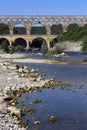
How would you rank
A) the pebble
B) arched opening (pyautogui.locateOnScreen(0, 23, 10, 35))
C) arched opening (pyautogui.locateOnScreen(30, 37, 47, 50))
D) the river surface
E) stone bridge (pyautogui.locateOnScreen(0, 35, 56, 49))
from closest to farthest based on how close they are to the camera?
the pebble
the river surface
stone bridge (pyautogui.locateOnScreen(0, 35, 56, 49))
arched opening (pyautogui.locateOnScreen(30, 37, 47, 50))
arched opening (pyautogui.locateOnScreen(0, 23, 10, 35))

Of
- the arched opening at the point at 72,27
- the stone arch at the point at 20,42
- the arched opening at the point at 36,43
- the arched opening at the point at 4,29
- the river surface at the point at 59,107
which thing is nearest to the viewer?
the river surface at the point at 59,107

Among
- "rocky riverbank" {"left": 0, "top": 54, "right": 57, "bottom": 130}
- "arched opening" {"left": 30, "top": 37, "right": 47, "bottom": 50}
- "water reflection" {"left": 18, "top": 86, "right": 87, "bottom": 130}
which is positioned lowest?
"arched opening" {"left": 30, "top": 37, "right": 47, "bottom": 50}

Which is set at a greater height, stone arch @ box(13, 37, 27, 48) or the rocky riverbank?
the rocky riverbank

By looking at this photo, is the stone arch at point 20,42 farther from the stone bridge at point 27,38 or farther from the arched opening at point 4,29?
the arched opening at point 4,29

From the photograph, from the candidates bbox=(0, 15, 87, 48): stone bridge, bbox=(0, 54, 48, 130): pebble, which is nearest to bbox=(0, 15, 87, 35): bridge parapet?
bbox=(0, 15, 87, 48): stone bridge

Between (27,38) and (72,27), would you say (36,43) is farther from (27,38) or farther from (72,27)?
(72,27)

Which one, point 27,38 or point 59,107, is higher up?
point 27,38

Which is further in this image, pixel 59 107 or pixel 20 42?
pixel 20 42

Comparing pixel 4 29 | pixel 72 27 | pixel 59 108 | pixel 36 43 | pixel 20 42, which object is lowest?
pixel 36 43

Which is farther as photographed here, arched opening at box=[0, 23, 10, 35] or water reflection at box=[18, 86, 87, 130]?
arched opening at box=[0, 23, 10, 35]

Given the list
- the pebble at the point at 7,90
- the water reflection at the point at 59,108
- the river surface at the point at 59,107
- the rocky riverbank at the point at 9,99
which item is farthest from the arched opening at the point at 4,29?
the water reflection at the point at 59,108

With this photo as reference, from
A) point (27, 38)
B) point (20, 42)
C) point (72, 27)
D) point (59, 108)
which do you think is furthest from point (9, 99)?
point (72, 27)

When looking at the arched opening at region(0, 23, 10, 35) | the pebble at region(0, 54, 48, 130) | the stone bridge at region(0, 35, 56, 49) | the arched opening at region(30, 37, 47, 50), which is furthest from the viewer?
the arched opening at region(0, 23, 10, 35)

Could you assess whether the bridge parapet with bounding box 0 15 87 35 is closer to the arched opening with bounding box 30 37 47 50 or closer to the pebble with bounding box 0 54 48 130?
the arched opening with bounding box 30 37 47 50
